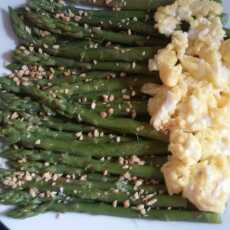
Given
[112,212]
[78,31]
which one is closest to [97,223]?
[112,212]

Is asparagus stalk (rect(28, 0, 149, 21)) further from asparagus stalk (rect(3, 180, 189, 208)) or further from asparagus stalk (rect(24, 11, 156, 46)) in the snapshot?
asparagus stalk (rect(3, 180, 189, 208))

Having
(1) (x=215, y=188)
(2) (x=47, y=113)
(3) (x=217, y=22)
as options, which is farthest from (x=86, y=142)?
(3) (x=217, y=22)

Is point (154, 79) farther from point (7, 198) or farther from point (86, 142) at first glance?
point (7, 198)

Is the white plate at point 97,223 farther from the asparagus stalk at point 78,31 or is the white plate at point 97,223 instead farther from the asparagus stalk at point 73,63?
the asparagus stalk at point 78,31

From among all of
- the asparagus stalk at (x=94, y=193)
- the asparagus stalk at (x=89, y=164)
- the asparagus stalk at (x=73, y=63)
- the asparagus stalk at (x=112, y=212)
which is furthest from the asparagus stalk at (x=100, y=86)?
the asparagus stalk at (x=112, y=212)

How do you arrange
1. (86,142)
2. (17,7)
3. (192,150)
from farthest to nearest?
(17,7), (86,142), (192,150)

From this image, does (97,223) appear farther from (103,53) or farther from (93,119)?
(103,53)

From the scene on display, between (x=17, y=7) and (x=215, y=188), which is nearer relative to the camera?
(x=215, y=188)
